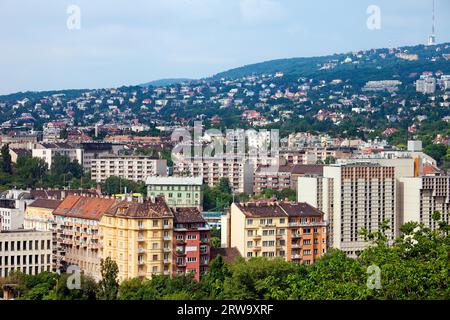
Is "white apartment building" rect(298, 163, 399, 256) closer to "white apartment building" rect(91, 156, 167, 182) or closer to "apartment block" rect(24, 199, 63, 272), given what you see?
"apartment block" rect(24, 199, 63, 272)

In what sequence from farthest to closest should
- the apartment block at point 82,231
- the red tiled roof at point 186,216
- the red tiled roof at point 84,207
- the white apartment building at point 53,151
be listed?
1. the white apartment building at point 53,151
2. the red tiled roof at point 84,207
3. the apartment block at point 82,231
4. the red tiled roof at point 186,216

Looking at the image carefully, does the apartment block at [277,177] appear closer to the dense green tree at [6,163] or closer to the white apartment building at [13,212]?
the dense green tree at [6,163]

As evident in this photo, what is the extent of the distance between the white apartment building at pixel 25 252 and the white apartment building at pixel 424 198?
9.18 m

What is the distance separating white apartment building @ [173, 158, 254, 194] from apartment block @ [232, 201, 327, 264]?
20.2 metres

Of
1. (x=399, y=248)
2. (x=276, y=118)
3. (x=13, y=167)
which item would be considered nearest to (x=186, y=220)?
(x=399, y=248)

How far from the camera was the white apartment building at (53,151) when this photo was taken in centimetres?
5138

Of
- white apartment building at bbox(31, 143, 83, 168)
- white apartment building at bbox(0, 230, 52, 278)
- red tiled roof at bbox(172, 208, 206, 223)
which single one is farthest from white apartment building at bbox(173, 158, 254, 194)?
red tiled roof at bbox(172, 208, 206, 223)

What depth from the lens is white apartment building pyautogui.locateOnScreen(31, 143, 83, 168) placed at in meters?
51.4

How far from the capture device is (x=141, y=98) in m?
104

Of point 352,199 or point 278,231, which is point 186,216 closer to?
point 278,231

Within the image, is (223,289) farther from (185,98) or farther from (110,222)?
(185,98)

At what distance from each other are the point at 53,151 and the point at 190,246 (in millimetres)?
29414

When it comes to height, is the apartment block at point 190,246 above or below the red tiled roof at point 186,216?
below

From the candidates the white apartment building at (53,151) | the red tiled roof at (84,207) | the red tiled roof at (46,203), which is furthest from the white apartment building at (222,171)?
the red tiled roof at (84,207)
